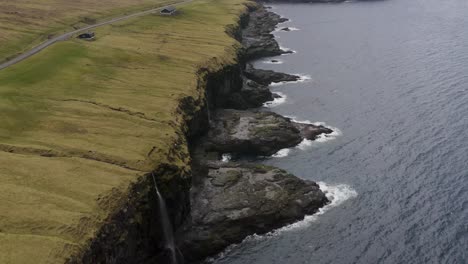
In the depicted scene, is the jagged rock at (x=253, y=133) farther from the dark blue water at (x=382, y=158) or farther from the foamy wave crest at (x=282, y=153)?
the dark blue water at (x=382, y=158)

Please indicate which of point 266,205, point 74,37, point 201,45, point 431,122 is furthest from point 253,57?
point 266,205

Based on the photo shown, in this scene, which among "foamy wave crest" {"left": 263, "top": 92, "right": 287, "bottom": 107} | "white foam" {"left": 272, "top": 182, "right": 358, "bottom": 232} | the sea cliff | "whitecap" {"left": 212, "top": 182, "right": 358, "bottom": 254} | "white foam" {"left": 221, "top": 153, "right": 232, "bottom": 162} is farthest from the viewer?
"foamy wave crest" {"left": 263, "top": 92, "right": 287, "bottom": 107}

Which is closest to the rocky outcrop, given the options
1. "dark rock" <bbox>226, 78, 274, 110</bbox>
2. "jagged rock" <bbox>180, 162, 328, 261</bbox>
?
"dark rock" <bbox>226, 78, 274, 110</bbox>

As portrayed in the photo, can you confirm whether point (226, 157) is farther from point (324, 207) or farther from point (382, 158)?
point (382, 158)

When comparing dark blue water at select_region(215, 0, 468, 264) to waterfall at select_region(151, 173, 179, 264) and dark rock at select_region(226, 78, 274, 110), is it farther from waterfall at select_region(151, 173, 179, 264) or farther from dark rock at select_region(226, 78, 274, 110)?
waterfall at select_region(151, 173, 179, 264)

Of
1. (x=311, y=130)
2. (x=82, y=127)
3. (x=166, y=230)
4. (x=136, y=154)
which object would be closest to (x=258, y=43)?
(x=311, y=130)
